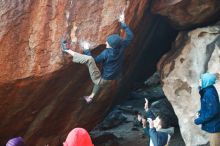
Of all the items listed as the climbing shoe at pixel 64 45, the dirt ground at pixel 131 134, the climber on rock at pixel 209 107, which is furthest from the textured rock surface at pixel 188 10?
the dirt ground at pixel 131 134

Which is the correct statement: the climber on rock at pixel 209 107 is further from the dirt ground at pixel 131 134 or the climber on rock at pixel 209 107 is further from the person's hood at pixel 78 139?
the dirt ground at pixel 131 134

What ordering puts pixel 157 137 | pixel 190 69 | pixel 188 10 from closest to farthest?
pixel 157 137, pixel 188 10, pixel 190 69

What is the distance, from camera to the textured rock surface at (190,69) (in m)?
9.45

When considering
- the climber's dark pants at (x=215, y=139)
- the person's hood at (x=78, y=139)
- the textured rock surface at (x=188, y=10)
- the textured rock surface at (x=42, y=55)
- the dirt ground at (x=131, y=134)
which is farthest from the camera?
the dirt ground at (x=131, y=134)

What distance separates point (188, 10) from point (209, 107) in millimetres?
3638

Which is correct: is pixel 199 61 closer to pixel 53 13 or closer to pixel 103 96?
pixel 103 96

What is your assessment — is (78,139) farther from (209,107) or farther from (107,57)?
(107,57)

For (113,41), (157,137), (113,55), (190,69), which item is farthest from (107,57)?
(190,69)

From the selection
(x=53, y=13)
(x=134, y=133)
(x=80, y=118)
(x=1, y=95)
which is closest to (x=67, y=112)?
(x=80, y=118)

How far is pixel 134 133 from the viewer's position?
524 inches

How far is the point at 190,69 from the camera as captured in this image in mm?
9836

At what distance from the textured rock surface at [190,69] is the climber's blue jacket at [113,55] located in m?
2.38

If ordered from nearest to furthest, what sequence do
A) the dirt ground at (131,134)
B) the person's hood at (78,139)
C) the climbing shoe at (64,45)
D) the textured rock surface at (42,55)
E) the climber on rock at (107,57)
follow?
the person's hood at (78,139) → the textured rock surface at (42,55) → the climber on rock at (107,57) → the climbing shoe at (64,45) → the dirt ground at (131,134)

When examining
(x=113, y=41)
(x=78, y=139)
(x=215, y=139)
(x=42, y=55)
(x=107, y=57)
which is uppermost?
(x=113, y=41)
